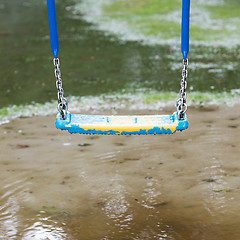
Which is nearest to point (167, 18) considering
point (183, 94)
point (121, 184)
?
point (121, 184)

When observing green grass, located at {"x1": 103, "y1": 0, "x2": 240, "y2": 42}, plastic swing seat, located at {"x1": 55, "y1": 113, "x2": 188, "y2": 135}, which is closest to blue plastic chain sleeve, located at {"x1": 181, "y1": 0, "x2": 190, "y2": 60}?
plastic swing seat, located at {"x1": 55, "y1": 113, "x2": 188, "y2": 135}

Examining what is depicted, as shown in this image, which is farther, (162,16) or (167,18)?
(162,16)

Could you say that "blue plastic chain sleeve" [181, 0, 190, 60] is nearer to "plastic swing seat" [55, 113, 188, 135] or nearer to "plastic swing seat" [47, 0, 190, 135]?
"plastic swing seat" [47, 0, 190, 135]

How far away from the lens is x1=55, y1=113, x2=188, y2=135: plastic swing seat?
10.5 feet

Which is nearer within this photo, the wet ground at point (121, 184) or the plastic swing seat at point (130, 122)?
the plastic swing seat at point (130, 122)

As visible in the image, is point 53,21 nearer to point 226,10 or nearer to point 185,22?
point 185,22

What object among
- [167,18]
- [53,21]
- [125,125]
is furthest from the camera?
[167,18]

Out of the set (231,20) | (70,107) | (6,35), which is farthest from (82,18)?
(70,107)

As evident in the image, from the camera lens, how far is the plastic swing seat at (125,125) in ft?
10.5

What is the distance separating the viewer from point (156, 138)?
15.8 ft

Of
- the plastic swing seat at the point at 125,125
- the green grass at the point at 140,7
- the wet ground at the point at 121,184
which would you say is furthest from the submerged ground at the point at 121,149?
the green grass at the point at 140,7

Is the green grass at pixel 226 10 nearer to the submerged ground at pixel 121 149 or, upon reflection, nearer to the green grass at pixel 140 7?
the green grass at pixel 140 7

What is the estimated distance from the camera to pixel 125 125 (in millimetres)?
3209

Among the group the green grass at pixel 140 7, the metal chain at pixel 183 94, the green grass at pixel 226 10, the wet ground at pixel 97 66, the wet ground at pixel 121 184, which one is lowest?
the wet ground at pixel 121 184
